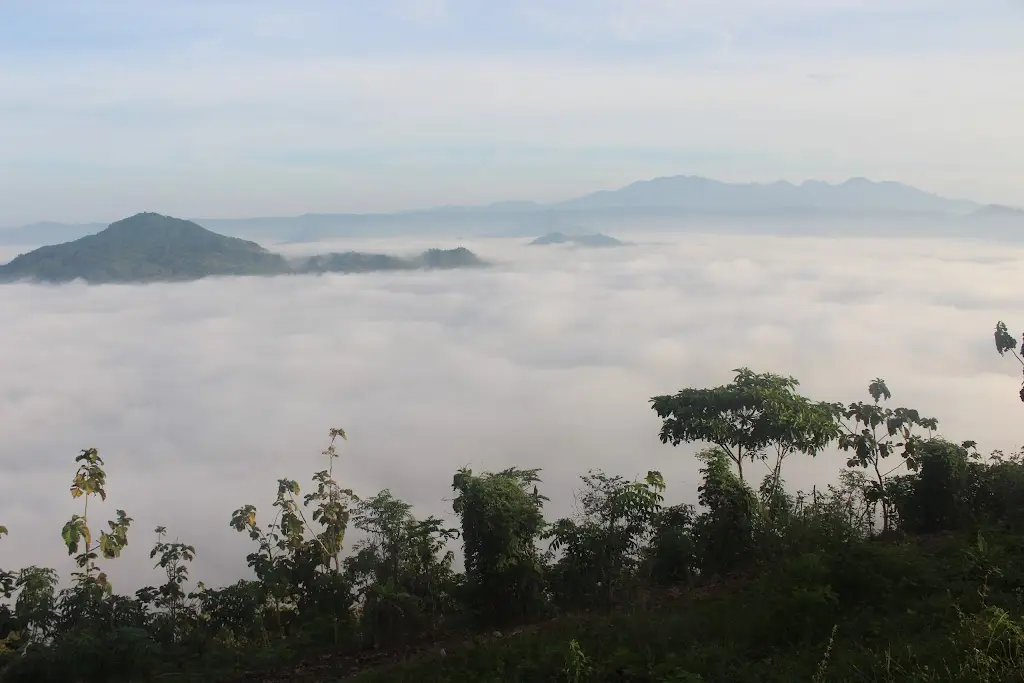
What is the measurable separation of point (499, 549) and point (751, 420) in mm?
4680

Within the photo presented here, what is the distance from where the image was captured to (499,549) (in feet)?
33.7

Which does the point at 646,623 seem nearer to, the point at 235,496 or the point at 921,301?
the point at 235,496

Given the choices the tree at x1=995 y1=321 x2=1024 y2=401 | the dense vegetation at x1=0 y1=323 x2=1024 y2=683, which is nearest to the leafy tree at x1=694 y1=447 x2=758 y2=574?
the dense vegetation at x1=0 y1=323 x2=1024 y2=683

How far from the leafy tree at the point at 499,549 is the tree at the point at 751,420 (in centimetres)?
315

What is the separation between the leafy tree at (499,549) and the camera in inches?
402

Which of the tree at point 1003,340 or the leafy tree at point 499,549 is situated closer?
the leafy tree at point 499,549

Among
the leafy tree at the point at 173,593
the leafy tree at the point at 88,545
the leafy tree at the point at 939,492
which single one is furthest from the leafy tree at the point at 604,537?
the leafy tree at the point at 88,545

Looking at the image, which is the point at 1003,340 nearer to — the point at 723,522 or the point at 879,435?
the point at 879,435

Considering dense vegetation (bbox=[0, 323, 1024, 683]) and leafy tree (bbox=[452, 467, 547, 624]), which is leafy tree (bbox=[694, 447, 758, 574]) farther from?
leafy tree (bbox=[452, 467, 547, 624])

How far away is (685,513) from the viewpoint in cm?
1095

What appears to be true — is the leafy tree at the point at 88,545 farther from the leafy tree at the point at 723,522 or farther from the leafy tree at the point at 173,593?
the leafy tree at the point at 723,522

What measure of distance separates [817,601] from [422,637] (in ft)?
15.9

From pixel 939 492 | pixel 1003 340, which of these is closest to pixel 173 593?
pixel 939 492

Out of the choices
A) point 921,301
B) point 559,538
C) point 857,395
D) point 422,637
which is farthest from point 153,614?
point 921,301
